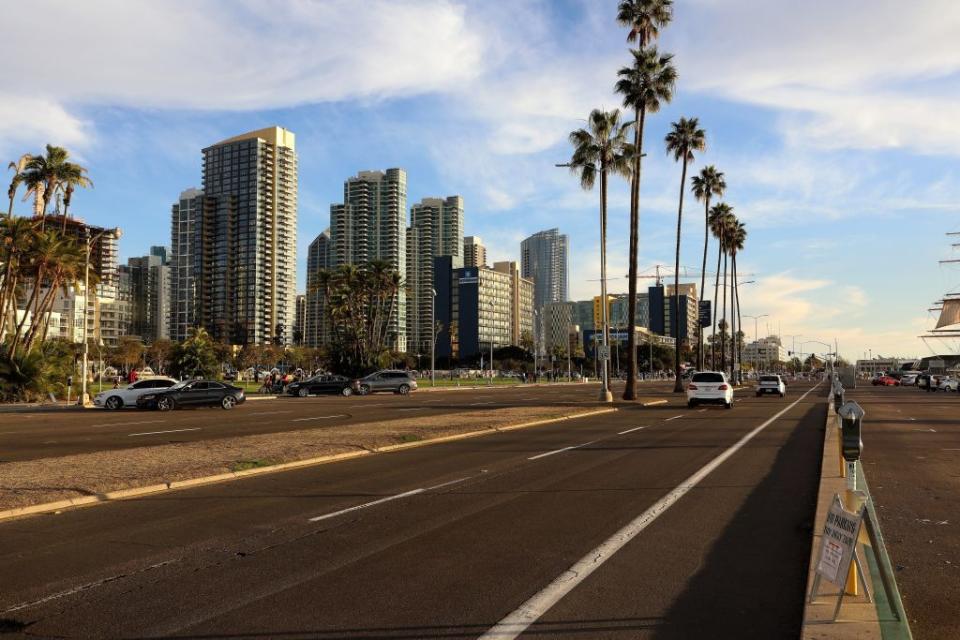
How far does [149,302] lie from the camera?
18725 cm

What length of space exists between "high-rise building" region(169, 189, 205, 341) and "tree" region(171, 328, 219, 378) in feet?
319

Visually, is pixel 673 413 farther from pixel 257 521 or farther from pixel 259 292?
pixel 259 292

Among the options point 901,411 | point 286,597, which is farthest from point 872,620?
point 901,411

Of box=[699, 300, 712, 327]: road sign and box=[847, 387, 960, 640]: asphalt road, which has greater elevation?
box=[699, 300, 712, 327]: road sign

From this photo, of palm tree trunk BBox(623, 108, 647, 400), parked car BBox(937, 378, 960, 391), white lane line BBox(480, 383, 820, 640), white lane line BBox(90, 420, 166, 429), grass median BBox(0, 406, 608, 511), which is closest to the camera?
white lane line BBox(480, 383, 820, 640)

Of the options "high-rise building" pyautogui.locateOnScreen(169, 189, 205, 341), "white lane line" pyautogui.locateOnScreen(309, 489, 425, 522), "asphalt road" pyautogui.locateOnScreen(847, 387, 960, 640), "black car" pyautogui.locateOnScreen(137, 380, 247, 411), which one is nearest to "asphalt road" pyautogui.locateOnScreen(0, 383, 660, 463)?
"black car" pyautogui.locateOnScreen(137, 380, 247, 411)

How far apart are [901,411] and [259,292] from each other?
477ft

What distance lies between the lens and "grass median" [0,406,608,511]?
10781 millimetres

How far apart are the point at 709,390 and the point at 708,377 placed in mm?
916

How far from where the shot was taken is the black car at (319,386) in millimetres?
49469

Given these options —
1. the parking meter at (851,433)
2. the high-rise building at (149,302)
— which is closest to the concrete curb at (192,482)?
the parking meter at (851,433)

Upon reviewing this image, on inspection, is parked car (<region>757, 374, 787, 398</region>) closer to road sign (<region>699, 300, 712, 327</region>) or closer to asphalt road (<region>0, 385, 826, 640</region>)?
road sign (<region>699, 300, 712, 327</region>)

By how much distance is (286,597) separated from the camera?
5.92m

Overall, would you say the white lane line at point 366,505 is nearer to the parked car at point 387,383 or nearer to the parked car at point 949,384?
the parked car at point 387,383
